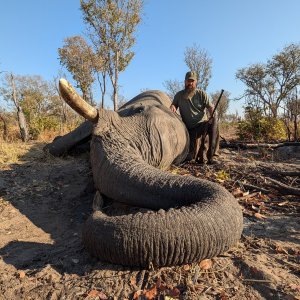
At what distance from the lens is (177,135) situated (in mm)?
5172

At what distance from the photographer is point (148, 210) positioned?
321 cm

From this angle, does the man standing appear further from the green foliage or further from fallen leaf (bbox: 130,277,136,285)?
the green foliage

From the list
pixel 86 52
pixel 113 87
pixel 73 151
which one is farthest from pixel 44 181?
pixel 86 52

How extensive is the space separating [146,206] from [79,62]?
2445cm

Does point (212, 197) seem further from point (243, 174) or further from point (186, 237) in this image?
point (243, 174)

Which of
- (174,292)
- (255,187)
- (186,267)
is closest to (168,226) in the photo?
(186,267)

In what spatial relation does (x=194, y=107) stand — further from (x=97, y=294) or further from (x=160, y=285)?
(x=97, y=294)

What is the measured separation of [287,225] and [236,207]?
0.91m

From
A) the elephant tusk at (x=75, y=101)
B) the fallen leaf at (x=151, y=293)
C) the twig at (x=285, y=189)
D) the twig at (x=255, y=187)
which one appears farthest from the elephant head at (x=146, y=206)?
the twig at (x=285, y=189)

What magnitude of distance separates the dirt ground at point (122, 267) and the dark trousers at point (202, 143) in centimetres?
97

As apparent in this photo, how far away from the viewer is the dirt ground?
2.44 meters

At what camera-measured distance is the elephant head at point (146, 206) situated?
102 inches

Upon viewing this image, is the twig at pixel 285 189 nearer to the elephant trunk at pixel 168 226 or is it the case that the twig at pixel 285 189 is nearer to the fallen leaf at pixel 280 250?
the fallen leaf at pixel 280 250

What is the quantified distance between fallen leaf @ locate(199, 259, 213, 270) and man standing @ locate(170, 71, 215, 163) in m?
3.48
